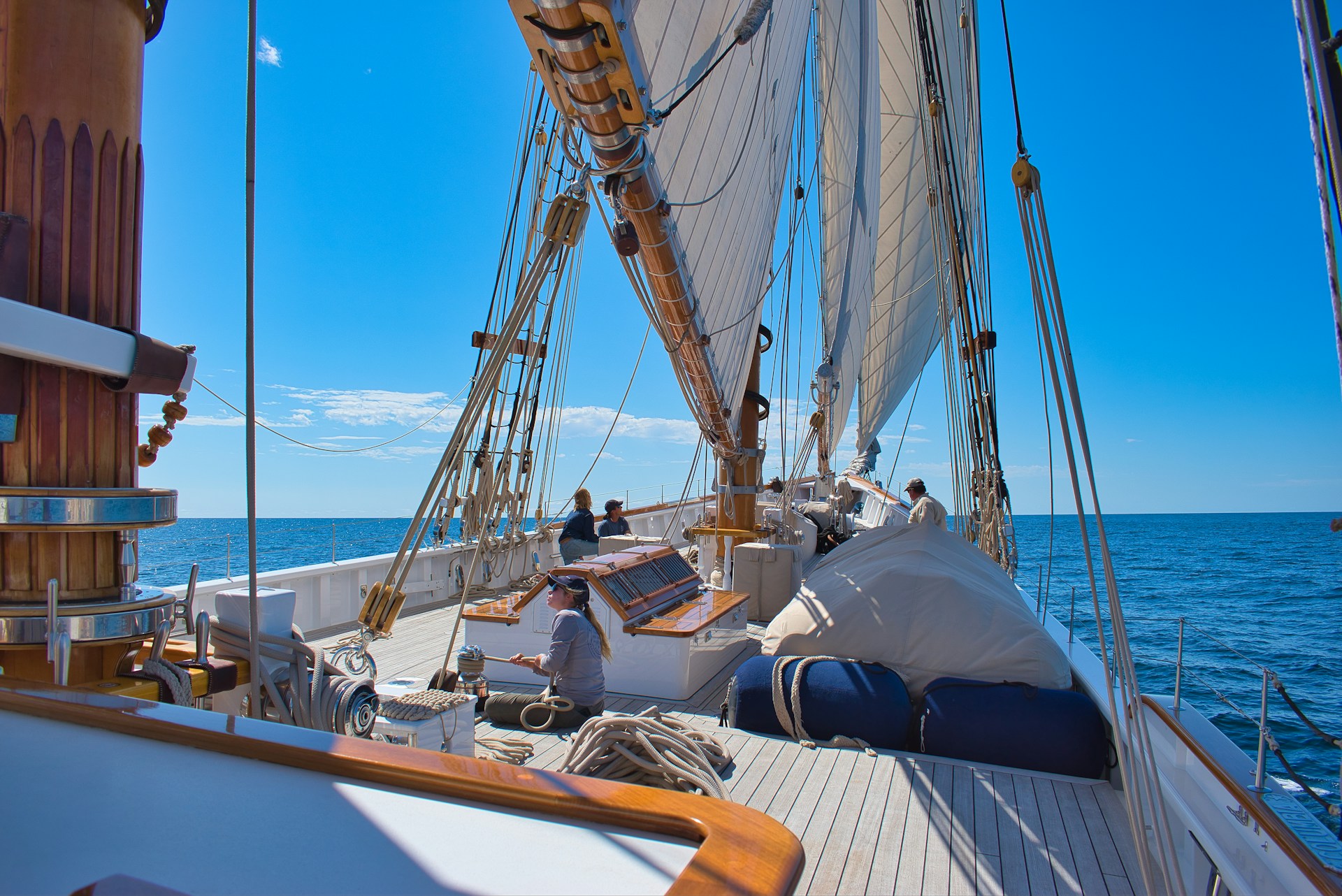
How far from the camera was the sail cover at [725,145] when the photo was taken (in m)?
3.86

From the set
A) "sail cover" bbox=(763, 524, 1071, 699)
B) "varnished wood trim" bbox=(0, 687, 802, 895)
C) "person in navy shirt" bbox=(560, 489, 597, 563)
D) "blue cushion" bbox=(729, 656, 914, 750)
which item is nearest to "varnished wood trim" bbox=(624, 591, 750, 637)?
"sail cover" bbox=(763, 524, 1071, 699)

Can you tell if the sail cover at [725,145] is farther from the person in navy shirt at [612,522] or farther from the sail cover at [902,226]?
the sail cover at [902,226]

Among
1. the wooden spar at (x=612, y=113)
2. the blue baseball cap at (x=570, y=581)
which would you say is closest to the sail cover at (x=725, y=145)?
the wooden spar at (x=612, y=113)

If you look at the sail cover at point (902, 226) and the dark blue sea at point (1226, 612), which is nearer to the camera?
the dark blue sea at point (1226, 612)

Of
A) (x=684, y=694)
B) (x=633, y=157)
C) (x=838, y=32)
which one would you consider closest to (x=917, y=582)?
(x=684, y=694)

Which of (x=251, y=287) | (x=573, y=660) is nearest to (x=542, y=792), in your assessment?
(x=251, y=287)

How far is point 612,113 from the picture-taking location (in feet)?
10.7

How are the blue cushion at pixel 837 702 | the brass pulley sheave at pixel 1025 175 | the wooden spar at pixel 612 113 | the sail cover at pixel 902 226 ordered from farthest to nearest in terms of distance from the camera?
the sail cover at pixel 902 226 → the blue cushion at pixel 837 702 → the wooden spar at pixel 612 113 → the brass pulley sheave at pixel 1025 175

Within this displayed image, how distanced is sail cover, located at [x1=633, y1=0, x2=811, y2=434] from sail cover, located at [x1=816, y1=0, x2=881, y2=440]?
11.4 ft

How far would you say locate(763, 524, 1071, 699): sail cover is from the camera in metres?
3.88

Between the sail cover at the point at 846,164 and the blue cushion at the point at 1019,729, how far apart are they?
9080 millimetres

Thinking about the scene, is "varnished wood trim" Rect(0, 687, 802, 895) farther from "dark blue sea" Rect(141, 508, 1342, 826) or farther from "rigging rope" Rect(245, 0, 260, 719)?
"dark blue sea" Rect(141, 508, 1342, 826)

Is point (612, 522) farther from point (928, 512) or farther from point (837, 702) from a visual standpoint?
point (837, 702)

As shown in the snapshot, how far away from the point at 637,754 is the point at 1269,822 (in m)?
2.15
